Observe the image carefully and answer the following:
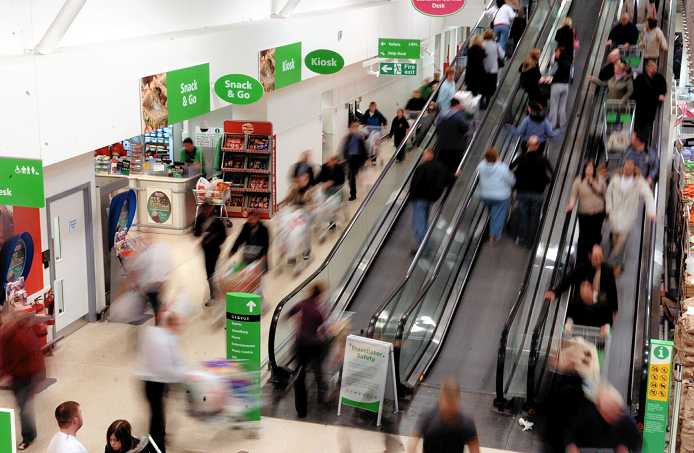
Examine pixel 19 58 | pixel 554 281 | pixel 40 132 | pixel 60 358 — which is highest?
pixel 19 58

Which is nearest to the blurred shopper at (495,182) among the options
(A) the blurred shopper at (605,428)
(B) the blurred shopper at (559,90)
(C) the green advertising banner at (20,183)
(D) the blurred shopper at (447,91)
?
(B) the blurred shopper at (559,90)

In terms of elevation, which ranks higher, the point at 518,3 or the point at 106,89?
the point at 518,3

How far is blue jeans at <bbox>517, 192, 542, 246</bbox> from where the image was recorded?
11.1 metres

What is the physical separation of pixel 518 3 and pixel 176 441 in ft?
41.4

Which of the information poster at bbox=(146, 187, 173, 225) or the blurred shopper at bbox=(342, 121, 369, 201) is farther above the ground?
the blurred shopper at bbox=(342, 121, 369, 201)

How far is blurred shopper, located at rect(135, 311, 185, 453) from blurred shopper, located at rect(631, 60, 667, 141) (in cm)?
879

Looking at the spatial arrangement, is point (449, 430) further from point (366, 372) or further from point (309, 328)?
point (366, 372)

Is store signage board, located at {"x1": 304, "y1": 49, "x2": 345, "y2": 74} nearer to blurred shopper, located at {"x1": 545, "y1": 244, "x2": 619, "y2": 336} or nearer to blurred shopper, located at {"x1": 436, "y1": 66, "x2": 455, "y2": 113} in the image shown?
blurred shopper, located at {"x1": 436, "y1": 66, "x2": 455, "y2": 113}

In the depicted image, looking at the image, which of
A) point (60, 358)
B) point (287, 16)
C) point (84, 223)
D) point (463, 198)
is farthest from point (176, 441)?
point (287, 16)

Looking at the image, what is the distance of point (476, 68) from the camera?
47.3 ft

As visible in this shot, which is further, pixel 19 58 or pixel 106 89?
pixel 106 89

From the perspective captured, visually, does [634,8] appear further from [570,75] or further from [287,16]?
[287,16]

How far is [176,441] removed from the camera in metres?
7.95

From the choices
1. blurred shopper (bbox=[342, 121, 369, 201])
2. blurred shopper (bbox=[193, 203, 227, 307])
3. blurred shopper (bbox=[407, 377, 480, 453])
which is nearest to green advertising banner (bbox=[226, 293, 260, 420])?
blurred shopper (bbox=[407, 377, 480, 453])
